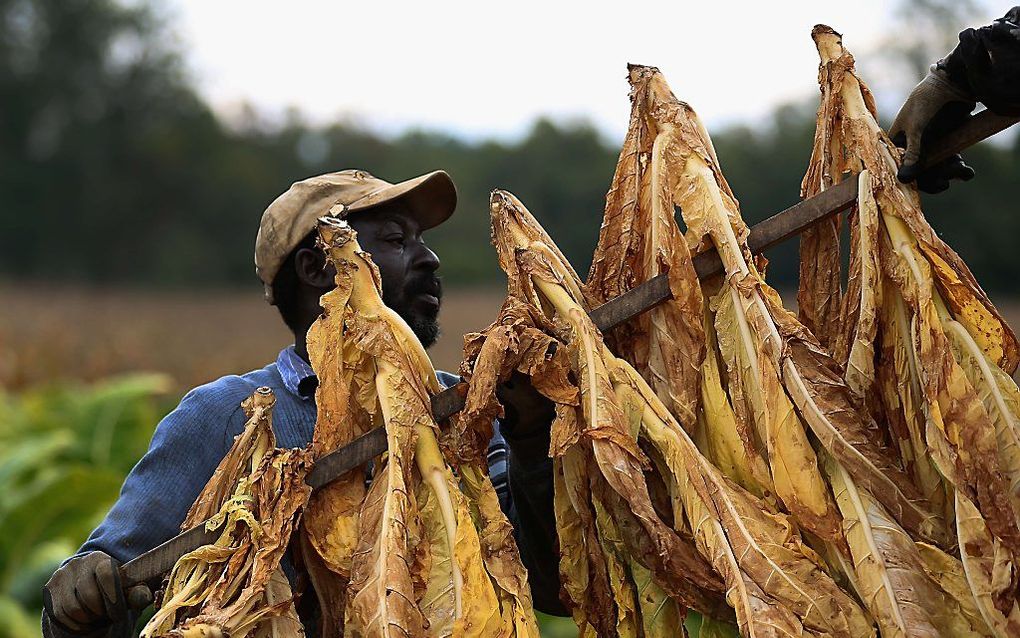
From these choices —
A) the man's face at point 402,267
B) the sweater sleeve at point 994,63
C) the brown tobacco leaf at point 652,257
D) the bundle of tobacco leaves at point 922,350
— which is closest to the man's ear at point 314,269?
the man's face at point 402,267

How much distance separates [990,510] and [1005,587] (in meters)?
0.13

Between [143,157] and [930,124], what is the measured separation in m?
30.4

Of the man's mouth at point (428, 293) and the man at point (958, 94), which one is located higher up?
the man's mouth at point (428, 293)

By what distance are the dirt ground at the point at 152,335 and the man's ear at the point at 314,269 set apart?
763 centimetres

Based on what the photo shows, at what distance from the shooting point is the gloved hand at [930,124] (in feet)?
7.55

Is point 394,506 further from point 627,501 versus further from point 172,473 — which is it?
point 172,473

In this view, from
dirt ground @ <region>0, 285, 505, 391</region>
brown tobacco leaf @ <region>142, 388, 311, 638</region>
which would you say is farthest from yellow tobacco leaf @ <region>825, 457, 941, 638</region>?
dirt ground @ <region>0, 285, 505, 391</region>

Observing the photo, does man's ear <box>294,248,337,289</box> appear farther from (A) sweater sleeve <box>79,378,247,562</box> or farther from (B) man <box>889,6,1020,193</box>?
(B) man <box>889,6,1020,193</box>

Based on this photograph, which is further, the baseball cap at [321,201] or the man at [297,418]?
the baseball cap at [321,201]

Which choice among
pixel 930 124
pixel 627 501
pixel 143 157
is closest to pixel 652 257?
pixel 627 501

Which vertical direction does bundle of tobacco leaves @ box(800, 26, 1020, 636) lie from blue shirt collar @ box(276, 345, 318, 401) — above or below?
below

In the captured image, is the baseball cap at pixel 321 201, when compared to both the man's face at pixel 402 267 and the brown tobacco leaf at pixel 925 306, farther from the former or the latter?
the brown tobacco leaf at pixel 925 306

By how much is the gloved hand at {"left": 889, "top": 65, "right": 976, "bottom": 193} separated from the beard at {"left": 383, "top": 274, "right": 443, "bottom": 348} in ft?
3.96

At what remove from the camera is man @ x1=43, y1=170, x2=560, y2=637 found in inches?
97.0
